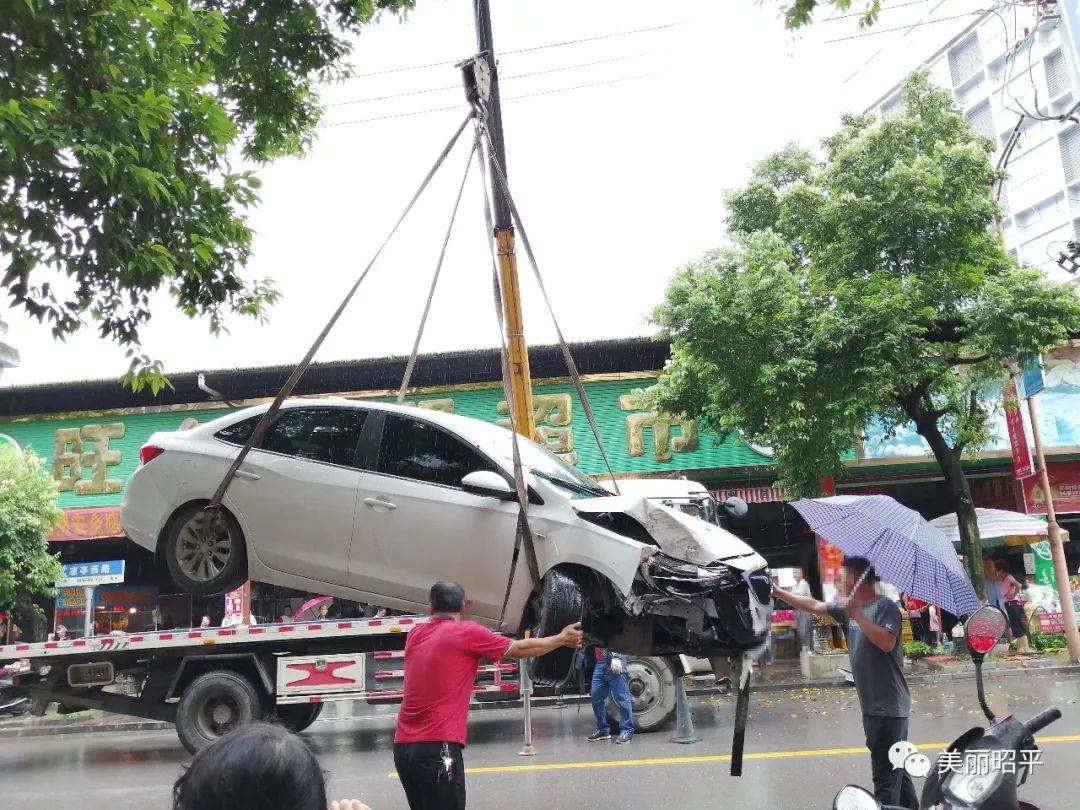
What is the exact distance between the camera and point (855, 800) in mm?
3293

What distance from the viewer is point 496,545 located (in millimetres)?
4777

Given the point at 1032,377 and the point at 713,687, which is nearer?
the point at 713,687

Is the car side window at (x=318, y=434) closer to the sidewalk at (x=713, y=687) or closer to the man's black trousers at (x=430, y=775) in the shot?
the man's black trousers at (x=430, y=775)

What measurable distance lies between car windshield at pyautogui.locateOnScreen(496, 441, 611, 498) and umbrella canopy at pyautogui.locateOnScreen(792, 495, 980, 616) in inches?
45.8

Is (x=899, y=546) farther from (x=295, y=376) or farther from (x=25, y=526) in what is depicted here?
(x=25, y=526)

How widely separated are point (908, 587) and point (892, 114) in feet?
41.3

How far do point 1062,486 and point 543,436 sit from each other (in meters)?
10.0

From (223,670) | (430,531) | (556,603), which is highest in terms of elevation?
(430,531)

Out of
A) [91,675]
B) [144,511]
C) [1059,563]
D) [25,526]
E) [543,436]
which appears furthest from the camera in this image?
[543,436]

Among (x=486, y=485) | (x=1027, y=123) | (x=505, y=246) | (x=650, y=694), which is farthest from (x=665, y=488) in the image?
(x=1027, y=123)

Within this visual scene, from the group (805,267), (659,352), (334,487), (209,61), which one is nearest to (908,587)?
(334,487)

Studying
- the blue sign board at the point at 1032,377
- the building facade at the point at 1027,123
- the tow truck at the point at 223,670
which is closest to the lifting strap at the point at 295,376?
the tow truck at the point at 223,670

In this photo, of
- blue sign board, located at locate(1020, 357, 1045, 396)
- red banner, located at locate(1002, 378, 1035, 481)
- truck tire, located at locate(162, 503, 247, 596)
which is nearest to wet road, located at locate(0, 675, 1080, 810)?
truck tire, located at locate(162, 503, 247, 596)

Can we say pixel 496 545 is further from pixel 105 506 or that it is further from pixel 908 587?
pixel 105 506
